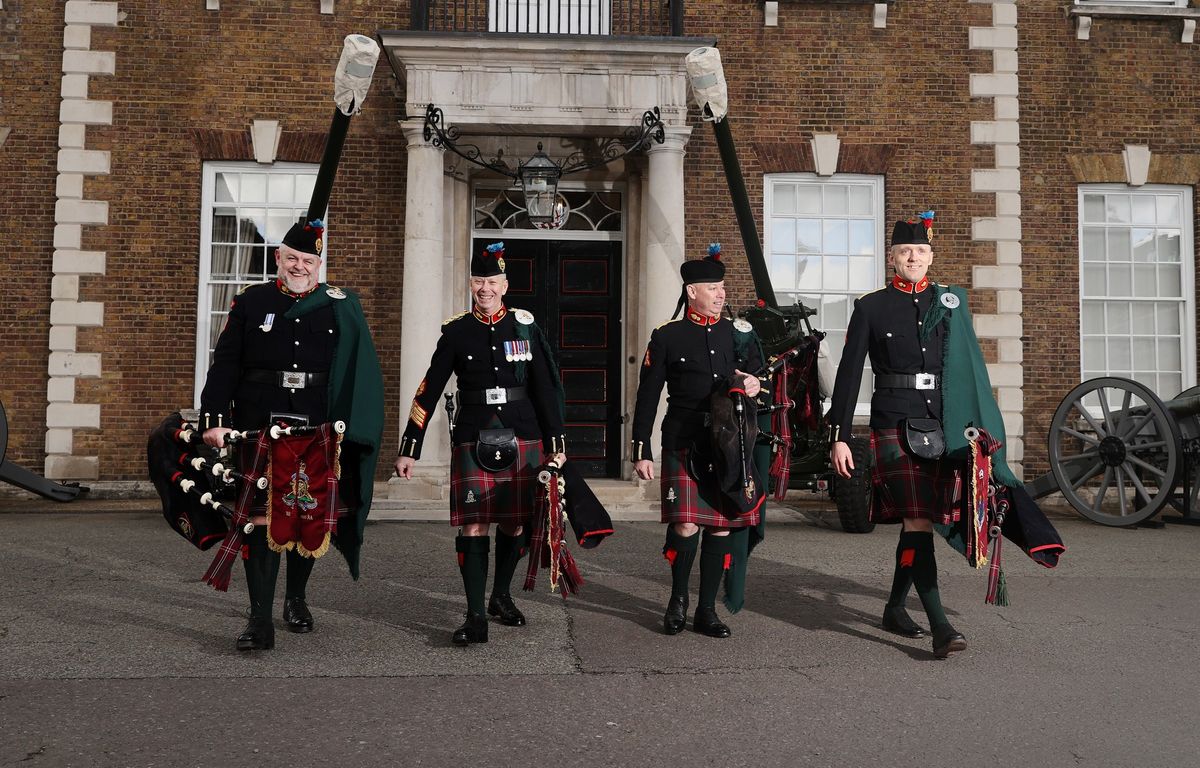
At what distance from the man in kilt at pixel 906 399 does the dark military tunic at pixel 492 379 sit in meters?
1.42

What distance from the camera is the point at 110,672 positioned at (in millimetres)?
4527

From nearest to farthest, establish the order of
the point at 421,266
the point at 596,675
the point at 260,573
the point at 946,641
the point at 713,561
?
the point at 596,675 → the point at 946,641 → the point at 260,573 → the point at 713,561 → the point at 421,266

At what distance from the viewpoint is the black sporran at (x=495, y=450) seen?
5262 millimetres

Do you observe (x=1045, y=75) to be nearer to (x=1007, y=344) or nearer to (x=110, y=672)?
(x=1007, y=344)

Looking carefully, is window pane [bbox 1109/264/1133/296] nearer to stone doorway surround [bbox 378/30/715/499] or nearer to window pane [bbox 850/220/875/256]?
window pane [bbox 850/220/875/256]

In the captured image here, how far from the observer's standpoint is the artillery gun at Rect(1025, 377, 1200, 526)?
9195 millimetres

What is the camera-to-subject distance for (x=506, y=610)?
553cm

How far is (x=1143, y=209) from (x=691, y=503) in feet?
29.7

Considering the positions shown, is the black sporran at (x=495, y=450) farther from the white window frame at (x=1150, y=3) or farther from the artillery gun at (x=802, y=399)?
the white window frame at (x=1150, y=3)

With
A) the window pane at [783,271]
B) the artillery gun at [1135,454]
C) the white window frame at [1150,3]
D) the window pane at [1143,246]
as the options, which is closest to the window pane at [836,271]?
the window pane at [783,271]

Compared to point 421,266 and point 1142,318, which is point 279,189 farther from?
point 1142,318

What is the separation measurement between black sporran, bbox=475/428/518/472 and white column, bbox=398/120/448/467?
5.28 metres

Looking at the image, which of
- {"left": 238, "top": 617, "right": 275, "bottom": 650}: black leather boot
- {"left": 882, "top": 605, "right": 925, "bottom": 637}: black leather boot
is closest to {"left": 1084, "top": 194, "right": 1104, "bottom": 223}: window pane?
{"left": 882, "top": 605, "right": 925, "bottom": 637}: black leather boot

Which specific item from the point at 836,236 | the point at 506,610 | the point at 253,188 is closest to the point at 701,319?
the point at 506,610
